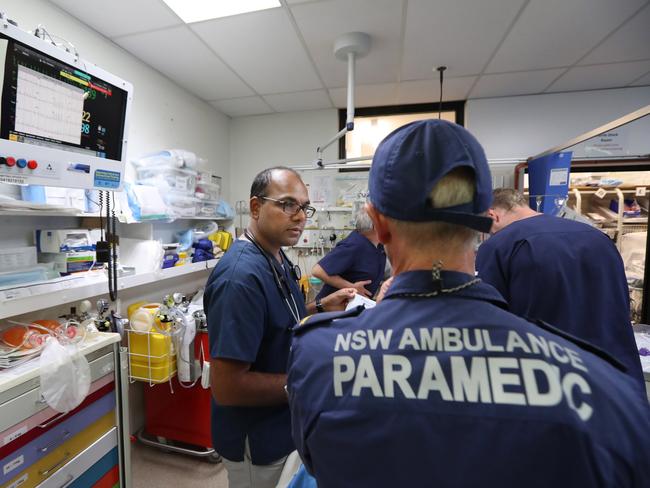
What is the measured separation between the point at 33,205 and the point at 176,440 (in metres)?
1.87

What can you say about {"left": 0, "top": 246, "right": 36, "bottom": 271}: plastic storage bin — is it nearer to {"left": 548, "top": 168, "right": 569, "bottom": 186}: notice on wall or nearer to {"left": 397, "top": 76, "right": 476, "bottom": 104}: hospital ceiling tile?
{"left": 397, "top": 76, "right": 476, "bottom": 104}: hospital ceiling tile

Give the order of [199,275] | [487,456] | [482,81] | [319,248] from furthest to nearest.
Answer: [319,248] < [199,275] < [482,81] < [487,456]

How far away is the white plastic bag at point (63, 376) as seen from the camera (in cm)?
128

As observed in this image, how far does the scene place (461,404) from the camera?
43 cm

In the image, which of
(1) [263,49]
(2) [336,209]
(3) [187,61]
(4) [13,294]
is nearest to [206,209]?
(3) [187,61]

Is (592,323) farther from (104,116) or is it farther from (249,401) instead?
(104,116)

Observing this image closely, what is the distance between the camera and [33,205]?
55.1 inches

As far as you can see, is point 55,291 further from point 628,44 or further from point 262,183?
point 628,44

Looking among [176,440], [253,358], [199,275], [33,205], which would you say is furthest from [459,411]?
[199,275]

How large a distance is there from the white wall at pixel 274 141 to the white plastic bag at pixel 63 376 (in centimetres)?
267

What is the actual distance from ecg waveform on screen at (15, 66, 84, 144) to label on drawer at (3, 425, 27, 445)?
3.74 ft

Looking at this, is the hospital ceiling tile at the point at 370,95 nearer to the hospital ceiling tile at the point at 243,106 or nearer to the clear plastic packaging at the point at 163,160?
the hospital ceiling tile at the point at 243,106

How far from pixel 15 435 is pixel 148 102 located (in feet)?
7.66

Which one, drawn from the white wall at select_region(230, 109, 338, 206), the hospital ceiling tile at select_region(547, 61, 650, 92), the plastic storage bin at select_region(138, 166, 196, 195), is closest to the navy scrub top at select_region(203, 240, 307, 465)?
the plastic storage bin at select_region(138, 166, 196, 195)
